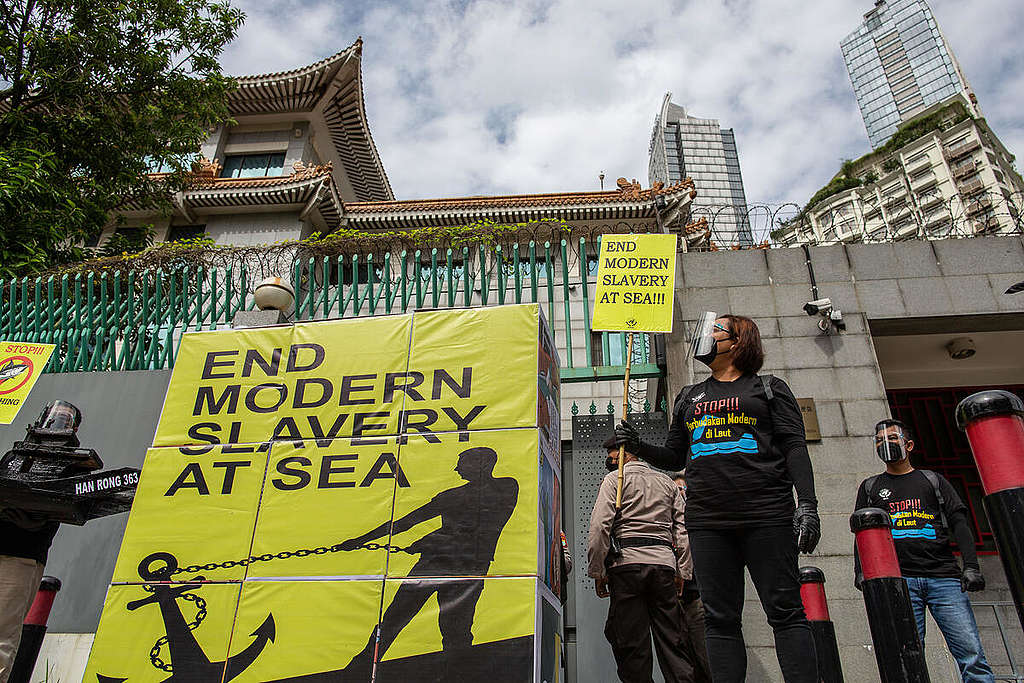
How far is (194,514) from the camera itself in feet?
13.0

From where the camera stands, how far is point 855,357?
5.53 meters

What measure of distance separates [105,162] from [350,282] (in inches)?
283

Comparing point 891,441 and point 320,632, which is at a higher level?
point 891,441

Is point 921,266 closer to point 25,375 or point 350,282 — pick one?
point 350,282

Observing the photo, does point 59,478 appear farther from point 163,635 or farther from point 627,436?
point 627,436

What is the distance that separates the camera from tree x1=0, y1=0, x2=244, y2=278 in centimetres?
868

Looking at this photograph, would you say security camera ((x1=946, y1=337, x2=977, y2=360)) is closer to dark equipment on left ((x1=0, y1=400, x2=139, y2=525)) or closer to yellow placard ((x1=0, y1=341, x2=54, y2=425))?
dark equipment on left ((x1=0, y1=400, x2=139, y2=525))

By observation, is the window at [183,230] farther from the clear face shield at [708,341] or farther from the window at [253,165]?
the clear face shield at [708,341]

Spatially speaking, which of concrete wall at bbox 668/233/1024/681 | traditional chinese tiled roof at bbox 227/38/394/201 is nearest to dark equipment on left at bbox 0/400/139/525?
concrete wall at bbox 668/233/1024/681

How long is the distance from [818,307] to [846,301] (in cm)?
39

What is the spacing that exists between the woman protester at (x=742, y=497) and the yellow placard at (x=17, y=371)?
616cm

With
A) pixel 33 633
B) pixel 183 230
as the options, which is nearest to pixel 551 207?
pixel 183 230

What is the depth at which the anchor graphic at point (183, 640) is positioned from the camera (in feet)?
Answer: 11.4

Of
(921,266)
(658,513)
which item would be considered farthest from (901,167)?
(658,513)
